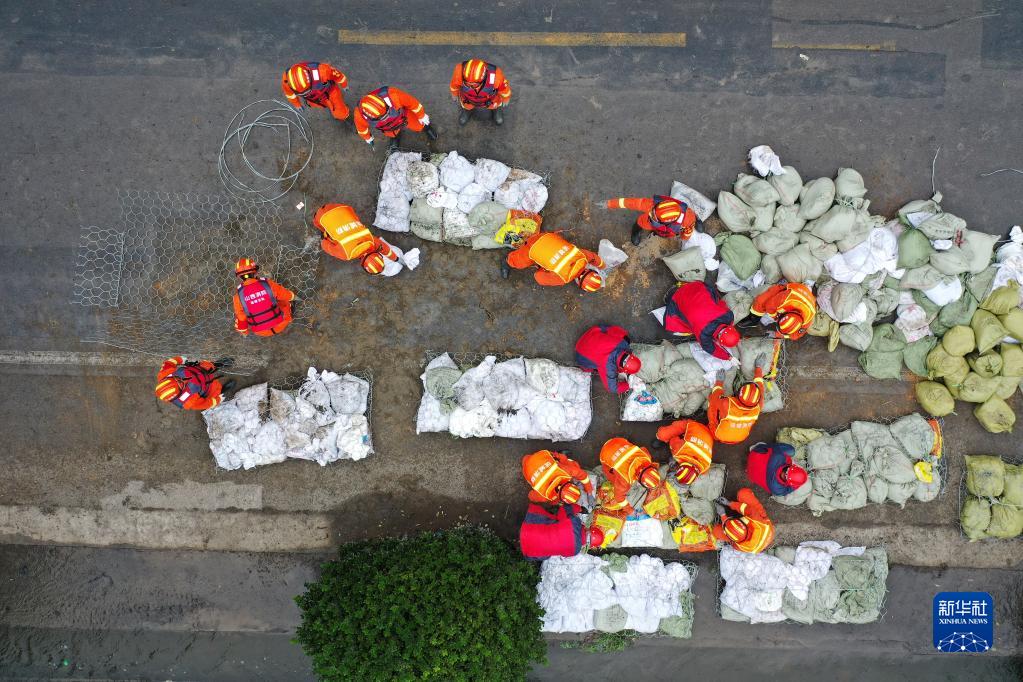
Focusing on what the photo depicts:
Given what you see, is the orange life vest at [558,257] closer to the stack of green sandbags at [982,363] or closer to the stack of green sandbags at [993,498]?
the stack of green sandbags at [982,363]

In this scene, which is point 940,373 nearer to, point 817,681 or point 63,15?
point 817,681

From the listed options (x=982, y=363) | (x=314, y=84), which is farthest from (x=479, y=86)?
(x=982, y=363)

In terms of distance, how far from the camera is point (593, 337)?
6980mm

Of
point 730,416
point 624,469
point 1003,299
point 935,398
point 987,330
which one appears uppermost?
point 1003,299

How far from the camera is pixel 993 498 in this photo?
746cm

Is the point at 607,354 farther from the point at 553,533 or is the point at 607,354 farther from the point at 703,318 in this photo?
the point at 553,533

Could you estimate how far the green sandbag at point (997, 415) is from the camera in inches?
290

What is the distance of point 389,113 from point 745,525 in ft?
19.5

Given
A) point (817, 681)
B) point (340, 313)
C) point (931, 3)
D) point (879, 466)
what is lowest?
point (817, 681)

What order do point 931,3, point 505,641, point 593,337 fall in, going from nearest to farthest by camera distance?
point 505,641
point 593,337
point 931,3

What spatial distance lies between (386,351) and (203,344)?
2.23 m

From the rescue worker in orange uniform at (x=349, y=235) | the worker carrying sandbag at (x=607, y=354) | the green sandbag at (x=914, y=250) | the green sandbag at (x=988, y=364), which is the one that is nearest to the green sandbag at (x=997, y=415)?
the green sandbag at (x=988, y=364)

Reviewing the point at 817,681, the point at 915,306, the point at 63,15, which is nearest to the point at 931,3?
the point at 915,306

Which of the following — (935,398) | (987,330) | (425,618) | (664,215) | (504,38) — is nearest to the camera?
(425,618)
